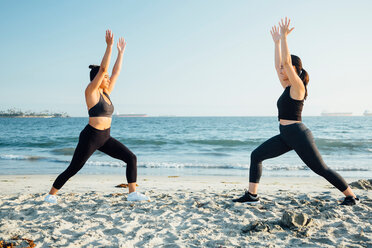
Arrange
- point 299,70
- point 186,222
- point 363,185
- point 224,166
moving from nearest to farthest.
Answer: point 186,222, point 299,70, point 363,185, point 224,166

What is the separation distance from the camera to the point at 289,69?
3402mm

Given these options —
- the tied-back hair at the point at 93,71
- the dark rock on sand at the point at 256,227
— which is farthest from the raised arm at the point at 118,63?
the dark rock on sand at the point at 256,227

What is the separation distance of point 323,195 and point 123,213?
3.12 meters

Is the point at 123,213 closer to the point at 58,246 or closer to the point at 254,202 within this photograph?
the point at 58,246

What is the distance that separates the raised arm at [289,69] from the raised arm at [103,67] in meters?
2.10

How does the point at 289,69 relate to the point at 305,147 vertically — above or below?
above

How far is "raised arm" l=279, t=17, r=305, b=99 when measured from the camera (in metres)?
3.40

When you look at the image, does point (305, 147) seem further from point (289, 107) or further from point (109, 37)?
point (109, 37)

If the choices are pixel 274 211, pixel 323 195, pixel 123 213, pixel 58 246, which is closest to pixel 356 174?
pixel 323 195

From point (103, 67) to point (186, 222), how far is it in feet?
6.98

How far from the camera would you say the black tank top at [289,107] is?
3.60 metres

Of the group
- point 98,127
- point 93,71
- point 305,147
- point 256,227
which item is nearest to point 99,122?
point 98,127

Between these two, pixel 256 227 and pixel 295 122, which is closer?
pixel 256 227

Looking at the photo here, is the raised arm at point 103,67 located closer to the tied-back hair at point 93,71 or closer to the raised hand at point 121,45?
the tied-back hair at point 93,71
